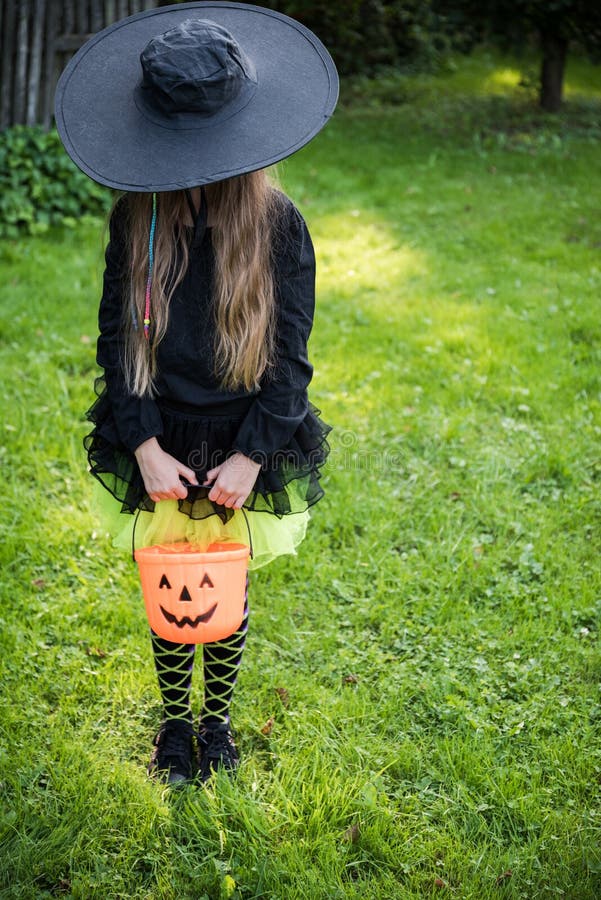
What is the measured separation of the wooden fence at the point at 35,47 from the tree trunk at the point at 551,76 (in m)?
4.84

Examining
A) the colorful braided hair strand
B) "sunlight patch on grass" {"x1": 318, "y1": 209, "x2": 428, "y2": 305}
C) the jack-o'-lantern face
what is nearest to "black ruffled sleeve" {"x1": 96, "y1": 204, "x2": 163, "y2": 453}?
the colorful braided hair strand

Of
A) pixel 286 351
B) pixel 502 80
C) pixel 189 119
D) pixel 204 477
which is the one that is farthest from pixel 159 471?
pixel 502 80

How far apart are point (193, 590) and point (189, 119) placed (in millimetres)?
978

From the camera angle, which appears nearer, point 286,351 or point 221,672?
point 286,351

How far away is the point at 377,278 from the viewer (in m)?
5.05

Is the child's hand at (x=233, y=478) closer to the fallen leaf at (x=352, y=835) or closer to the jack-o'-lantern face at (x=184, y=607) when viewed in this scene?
the jack-o'-lantern face at (x=184, y=607)

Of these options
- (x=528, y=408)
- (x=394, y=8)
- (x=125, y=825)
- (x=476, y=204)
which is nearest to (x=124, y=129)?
(x=125, y=825)

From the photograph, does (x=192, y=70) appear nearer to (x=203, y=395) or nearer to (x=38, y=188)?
(x=203, y=395)

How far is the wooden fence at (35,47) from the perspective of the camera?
6.08m

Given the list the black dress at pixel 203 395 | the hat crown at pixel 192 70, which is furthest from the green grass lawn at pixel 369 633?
the hat crown at pixel 192 70

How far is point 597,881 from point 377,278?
12.6 feet

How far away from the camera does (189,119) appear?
5.18ft

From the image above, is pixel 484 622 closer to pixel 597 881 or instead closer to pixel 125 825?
pixel 597 881

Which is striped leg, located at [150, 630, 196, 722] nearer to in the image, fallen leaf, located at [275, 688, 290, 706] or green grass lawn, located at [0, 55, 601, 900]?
green grass lawn, located at [0, 55, 601, 900]
